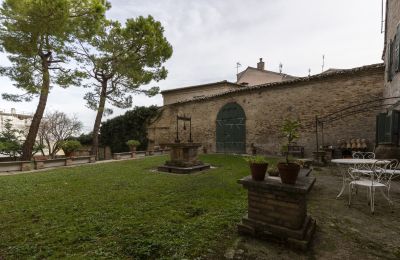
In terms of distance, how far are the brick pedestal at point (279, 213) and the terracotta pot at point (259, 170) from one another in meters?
0.07

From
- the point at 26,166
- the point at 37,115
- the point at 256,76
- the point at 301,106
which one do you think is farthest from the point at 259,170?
the point at 256,76

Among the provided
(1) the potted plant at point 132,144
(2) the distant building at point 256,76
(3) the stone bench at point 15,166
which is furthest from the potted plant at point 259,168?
(2) the distant building at point 256,76

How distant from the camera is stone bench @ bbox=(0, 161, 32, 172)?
25.8 feet

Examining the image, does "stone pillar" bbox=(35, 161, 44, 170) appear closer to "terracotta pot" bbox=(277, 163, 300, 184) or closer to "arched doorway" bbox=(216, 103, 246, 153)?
"arched doorway" bbox=(216, 103, 246, 153)

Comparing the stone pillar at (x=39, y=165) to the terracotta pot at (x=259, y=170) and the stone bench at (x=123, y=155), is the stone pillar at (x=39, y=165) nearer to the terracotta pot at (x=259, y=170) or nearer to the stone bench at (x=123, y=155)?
the stone bench at (x=123, y=155)

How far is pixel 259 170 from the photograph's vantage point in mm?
2604

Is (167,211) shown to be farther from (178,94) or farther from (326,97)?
(178,94)

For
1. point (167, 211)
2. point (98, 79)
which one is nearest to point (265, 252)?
point (167, 211)

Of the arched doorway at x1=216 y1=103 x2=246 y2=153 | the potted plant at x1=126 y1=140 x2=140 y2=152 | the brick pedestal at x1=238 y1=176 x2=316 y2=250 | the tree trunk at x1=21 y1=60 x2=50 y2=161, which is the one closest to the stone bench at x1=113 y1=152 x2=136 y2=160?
the potted plant at x1=126 y1=140 x2=140 y2=152

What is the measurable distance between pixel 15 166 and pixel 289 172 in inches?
402

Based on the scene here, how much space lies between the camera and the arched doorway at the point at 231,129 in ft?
42.2

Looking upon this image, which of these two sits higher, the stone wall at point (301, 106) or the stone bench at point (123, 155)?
the stone wall at point (301, 106)

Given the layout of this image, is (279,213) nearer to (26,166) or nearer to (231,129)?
(26,166)

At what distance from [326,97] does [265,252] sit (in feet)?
32.0
